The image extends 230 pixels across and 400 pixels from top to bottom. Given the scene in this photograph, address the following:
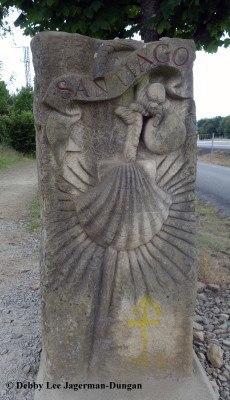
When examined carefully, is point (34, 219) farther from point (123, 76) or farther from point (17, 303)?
point (123, 76)

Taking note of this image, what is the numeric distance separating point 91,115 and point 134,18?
272cm

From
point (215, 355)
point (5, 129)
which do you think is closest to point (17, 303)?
point (215, 355)

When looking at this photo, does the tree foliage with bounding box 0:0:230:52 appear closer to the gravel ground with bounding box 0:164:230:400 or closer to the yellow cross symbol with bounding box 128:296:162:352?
the yellow cross symbol with bounding box 128:296:162:352

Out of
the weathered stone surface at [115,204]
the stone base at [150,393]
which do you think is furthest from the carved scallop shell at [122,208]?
the stone base at [150,393]

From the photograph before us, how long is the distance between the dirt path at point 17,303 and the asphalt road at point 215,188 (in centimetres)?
402

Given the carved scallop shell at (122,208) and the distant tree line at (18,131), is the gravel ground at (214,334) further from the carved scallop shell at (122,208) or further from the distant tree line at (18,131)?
the distant tree line at (18,131)

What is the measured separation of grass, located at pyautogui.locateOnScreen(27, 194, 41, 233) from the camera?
604 cm

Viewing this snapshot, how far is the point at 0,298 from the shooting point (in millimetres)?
3520

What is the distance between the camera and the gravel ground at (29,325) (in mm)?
2395

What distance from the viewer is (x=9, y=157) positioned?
1475cm

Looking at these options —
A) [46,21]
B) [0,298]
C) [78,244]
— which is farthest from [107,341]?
[46,21]

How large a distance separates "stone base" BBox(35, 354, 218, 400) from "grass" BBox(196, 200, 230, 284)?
5.55 feet

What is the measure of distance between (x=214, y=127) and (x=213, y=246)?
1962 inches

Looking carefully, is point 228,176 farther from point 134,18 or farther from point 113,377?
point 113,377
